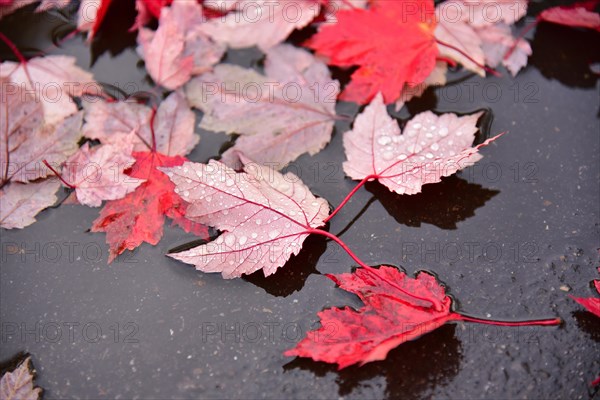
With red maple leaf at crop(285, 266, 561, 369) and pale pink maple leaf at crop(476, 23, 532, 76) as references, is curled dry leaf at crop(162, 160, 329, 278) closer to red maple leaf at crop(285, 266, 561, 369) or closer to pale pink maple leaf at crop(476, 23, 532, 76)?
red maple leaf at crop(285, 266, 561, 369)

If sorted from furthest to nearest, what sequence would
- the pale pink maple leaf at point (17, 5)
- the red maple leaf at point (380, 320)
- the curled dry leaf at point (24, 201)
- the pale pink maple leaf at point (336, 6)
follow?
1. the pale pink maple leaf at point (17, 5)
2. the pale pink maple leaf at point (336, 6)
3. the curled dry leaf at point (24, 201)
4. the red maple leaf at point (380, 320)

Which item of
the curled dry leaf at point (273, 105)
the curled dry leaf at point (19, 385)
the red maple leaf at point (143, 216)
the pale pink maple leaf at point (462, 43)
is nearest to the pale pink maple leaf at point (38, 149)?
the red maple leaf at point (143, 216)

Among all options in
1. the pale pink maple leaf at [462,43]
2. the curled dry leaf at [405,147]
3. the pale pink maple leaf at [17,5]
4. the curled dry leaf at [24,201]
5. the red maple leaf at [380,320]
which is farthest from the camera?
the pale pink maple leaf at [17,5]

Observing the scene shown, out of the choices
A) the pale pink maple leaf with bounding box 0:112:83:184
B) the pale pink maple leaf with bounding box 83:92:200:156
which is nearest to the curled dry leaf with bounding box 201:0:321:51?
the pale pink maple leaf with bounding box 83:92:200:156

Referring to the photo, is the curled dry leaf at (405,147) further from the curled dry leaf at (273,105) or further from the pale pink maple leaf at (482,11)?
the pale pink maple leaf at (482,11)

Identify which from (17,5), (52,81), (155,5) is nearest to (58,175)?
(52,81)
